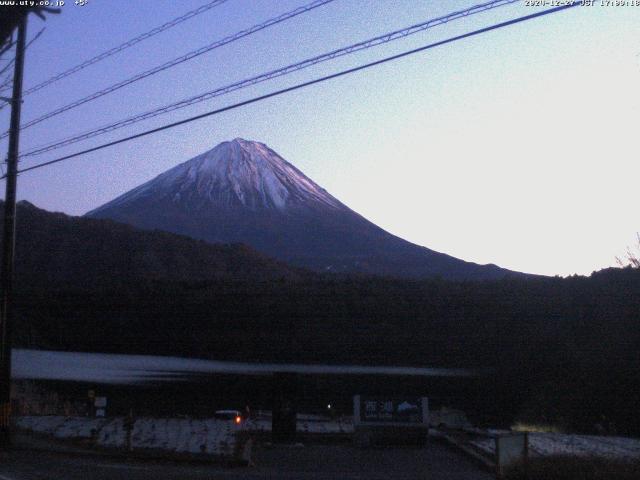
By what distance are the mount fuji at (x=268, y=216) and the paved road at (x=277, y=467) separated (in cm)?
7703

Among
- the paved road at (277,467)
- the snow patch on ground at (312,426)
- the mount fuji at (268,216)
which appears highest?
the mount fuji at (268,216)

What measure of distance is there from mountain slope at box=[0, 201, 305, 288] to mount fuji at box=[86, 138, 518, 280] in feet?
81.5

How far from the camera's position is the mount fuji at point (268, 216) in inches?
4542

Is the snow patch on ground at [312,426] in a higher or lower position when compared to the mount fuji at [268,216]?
lower

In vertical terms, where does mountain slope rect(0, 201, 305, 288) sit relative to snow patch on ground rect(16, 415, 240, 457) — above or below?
above

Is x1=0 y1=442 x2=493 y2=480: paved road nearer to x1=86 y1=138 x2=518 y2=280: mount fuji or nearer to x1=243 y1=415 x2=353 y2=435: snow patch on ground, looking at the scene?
x1=243 y1=415 x2=353 y2=435: snow patch on ground

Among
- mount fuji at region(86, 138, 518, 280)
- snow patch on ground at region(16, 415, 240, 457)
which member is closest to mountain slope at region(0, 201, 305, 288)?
mount fuji at region(86, 138, 518, 280)

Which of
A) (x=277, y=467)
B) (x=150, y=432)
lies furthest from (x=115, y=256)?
(x=277, y=467)

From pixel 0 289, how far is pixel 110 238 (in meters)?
62.7

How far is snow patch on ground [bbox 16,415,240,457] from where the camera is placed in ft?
84.7

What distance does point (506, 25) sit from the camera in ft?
37.6

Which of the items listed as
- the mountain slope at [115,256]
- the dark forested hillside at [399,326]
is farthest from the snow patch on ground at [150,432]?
the mountain slope at [115,256]

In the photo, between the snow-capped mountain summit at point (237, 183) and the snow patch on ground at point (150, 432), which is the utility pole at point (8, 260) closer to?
the snow patch on ground at point (150, 432)

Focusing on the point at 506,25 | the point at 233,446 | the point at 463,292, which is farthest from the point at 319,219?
the point at 506,25
